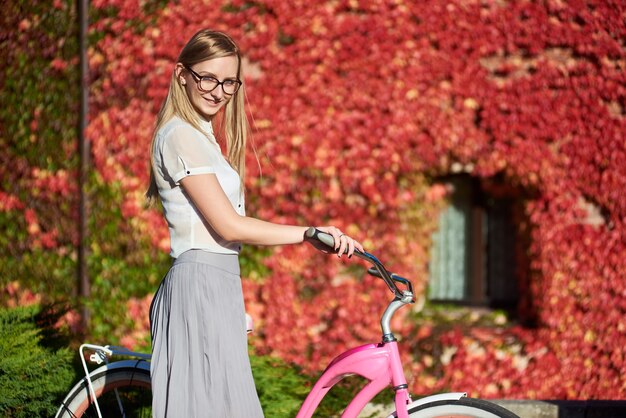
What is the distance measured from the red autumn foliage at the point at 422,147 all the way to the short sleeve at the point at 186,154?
3.64 metres

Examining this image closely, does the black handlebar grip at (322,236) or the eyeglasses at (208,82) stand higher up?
the eyeglasses at (208,82)

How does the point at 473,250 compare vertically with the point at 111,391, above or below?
above

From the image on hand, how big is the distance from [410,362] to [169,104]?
4.04 metres

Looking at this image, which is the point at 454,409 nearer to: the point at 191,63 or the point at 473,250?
the point at 191,63

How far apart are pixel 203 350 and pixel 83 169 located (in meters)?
4.09

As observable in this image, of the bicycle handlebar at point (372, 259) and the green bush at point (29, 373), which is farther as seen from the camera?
the green bush at point (29, 373)

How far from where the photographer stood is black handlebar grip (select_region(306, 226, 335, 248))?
2.68 m

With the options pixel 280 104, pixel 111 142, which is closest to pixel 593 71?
pixel 280 104

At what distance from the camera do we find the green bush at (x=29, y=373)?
3857mm

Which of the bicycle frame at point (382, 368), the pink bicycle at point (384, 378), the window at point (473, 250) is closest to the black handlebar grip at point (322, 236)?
the pink bicycle at point (384, 378)

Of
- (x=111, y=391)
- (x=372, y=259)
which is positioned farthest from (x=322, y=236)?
(x=111, y=391)

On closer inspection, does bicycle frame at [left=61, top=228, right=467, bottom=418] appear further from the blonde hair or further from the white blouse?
the blonde hair

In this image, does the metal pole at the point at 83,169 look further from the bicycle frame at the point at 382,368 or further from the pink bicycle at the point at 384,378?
the bicycle frame at the point at 382,368

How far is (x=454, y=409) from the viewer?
2785mm
